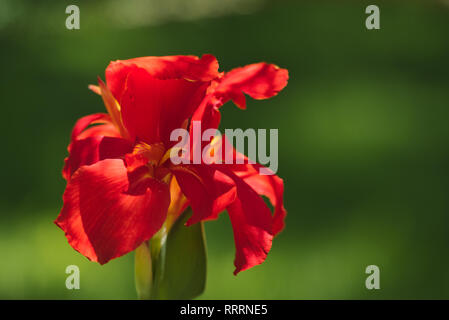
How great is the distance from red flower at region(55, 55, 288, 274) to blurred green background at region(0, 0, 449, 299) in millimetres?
687

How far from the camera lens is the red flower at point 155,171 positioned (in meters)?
0.48

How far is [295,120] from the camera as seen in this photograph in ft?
5.85

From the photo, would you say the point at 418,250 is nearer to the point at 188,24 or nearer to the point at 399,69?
the point at 399,69

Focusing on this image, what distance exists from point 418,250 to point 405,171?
0.32 metres

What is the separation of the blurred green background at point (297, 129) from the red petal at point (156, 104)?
27.6 inches

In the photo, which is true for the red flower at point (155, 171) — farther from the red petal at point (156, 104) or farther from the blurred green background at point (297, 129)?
the blurred green background at point (297, 129)

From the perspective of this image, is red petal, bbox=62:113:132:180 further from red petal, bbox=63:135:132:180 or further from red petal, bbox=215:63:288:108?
red petal, bbox=215:63:288:108

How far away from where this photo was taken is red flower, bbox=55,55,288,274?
476 millimetres

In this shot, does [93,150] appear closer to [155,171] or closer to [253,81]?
[155,171]

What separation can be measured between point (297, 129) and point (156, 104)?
124 cm

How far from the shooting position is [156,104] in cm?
55

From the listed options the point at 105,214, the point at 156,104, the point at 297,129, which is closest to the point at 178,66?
the point at 156,104
